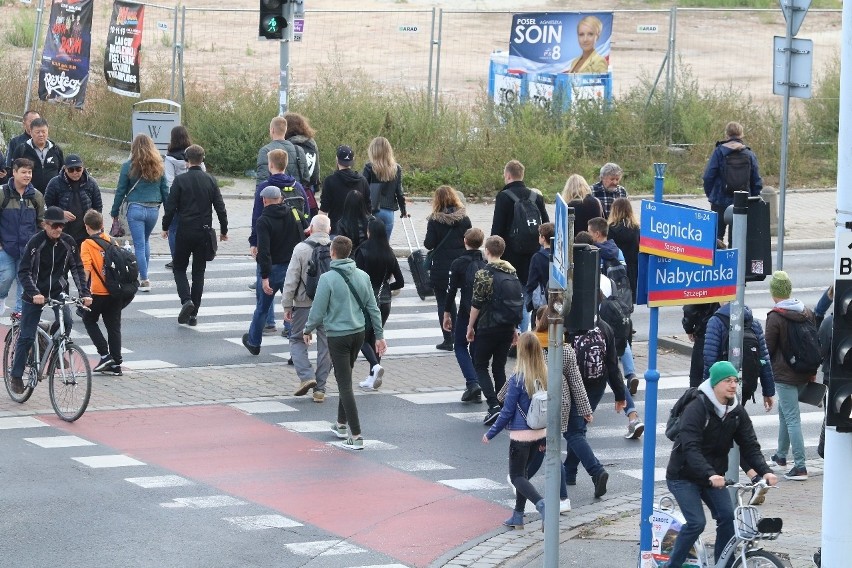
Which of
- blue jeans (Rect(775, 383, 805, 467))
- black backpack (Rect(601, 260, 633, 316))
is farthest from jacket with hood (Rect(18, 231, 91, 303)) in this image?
blue jeans (Rect(775, 383, 805, 467))

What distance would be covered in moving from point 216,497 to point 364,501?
42.6 inches

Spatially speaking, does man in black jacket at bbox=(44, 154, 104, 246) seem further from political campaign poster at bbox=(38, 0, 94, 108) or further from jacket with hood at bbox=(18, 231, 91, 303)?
political campaign poster at bbox=(38, 0, 94, 108)

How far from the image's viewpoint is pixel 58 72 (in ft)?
85.4

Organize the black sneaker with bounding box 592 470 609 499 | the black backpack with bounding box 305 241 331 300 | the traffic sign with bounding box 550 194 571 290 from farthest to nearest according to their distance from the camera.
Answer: the black backpack with bounding box 305 241 331 300, the black sneaker with bounding box 592 470 609 499, the traffic sign with bounding box 550 194 571 290

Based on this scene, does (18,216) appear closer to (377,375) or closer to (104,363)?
(104,363)

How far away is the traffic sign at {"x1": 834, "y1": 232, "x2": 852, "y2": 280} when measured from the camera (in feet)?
26.0

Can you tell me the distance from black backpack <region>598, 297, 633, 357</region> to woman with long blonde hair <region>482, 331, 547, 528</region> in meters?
2.53

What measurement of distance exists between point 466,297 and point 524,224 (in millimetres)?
1578

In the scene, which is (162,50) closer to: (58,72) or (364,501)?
(58,72)

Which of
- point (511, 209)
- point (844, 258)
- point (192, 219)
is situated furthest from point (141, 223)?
point (844, 258)

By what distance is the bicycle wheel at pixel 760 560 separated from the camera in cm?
882

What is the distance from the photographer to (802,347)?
1222 cm

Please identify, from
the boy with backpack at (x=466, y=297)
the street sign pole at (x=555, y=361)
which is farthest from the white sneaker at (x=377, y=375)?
the street sign pole at (x=555, y=361)

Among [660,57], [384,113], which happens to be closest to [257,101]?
[384,113]
